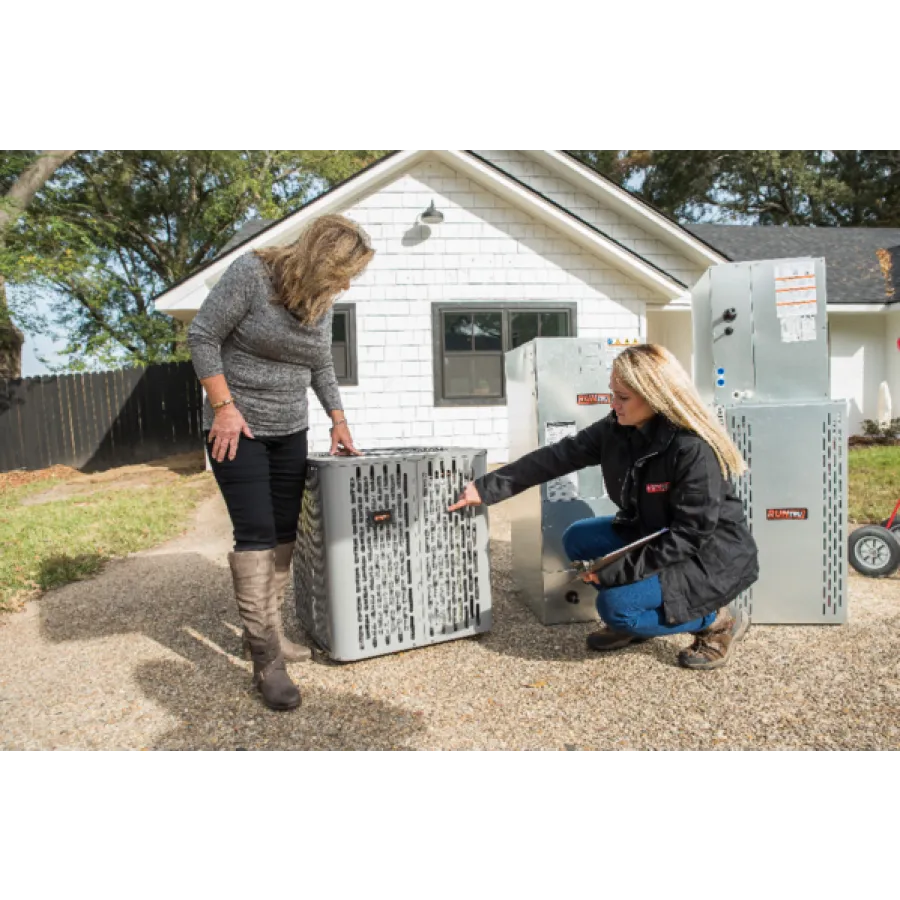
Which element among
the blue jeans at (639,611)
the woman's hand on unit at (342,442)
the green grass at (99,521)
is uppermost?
the woman's hand on unit at (342,442)

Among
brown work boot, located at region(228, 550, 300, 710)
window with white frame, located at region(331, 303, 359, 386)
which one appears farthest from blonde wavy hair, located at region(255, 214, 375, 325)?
window with white frame, located at region(331, 303, 359, 386)

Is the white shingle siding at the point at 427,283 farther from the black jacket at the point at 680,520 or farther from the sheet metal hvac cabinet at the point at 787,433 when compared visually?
the black jacket at the point at 680,520

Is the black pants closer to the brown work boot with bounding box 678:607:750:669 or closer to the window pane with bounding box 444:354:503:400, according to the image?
the brown work boot with bounding box 678:607:750:669

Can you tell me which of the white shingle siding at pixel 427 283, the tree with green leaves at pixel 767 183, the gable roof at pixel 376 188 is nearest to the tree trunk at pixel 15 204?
the gable roof at pixel 376 188

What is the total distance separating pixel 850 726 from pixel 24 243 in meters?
15.7

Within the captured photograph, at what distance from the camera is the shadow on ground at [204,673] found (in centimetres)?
225

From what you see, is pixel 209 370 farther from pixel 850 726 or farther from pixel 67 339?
pixel 67 339

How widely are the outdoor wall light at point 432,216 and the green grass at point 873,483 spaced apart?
5.44 m

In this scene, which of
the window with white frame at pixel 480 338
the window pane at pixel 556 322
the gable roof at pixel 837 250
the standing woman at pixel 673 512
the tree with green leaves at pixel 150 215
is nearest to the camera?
the standing woman at pixel 673 512

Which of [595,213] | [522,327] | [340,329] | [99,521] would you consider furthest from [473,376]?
[99,521]

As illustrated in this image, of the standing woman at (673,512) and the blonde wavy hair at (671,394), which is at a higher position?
the blonde wavy hair at (671,394)

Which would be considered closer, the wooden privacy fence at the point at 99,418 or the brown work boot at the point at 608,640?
the brown work boot at the point at 608,640

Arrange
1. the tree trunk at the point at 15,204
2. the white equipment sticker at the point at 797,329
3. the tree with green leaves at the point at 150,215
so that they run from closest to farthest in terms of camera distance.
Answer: the white equipment sticker at the point at 797,329 → the tree trunk at the point at 15,204 → the tree with green leaves at the point at 150,215

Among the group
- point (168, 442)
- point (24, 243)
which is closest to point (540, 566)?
point (168, 442)
